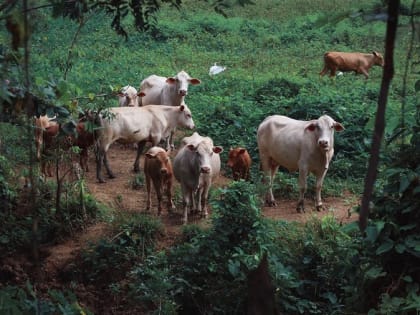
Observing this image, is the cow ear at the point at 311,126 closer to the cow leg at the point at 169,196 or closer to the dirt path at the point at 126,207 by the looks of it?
the dirt path at the point at 126,207

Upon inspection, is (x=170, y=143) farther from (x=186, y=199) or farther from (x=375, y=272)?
(x=375, y=272)

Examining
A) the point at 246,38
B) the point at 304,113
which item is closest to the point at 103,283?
the point at 304,113

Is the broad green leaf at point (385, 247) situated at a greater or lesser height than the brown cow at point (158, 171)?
greater

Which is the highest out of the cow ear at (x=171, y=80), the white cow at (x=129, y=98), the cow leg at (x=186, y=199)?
the cow ear at (x=171, y=80)

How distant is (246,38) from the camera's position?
868 inches

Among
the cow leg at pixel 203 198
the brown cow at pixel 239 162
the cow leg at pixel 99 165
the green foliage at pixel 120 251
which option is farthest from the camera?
the cow leg at pixel 99 165

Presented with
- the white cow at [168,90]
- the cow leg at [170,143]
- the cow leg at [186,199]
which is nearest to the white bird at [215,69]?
the white cow at [168,90]

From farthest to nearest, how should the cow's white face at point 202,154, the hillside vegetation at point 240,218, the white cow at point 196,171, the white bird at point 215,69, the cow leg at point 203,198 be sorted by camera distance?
the white bird at point 215,69 → the cow leg at point 203,198 → the white cow at point 196,171 → the cow's white face at point 202,154 → the hillside vegetation at point 240,218

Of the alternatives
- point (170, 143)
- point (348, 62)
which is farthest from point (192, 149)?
point (348, 62)

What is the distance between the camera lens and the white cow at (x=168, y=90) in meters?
12.9

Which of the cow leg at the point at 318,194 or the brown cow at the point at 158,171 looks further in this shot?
the cow leg at the point at 318,194

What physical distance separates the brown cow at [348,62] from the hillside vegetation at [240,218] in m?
0.38

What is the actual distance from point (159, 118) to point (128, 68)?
6.22m

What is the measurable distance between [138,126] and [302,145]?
291 cm
